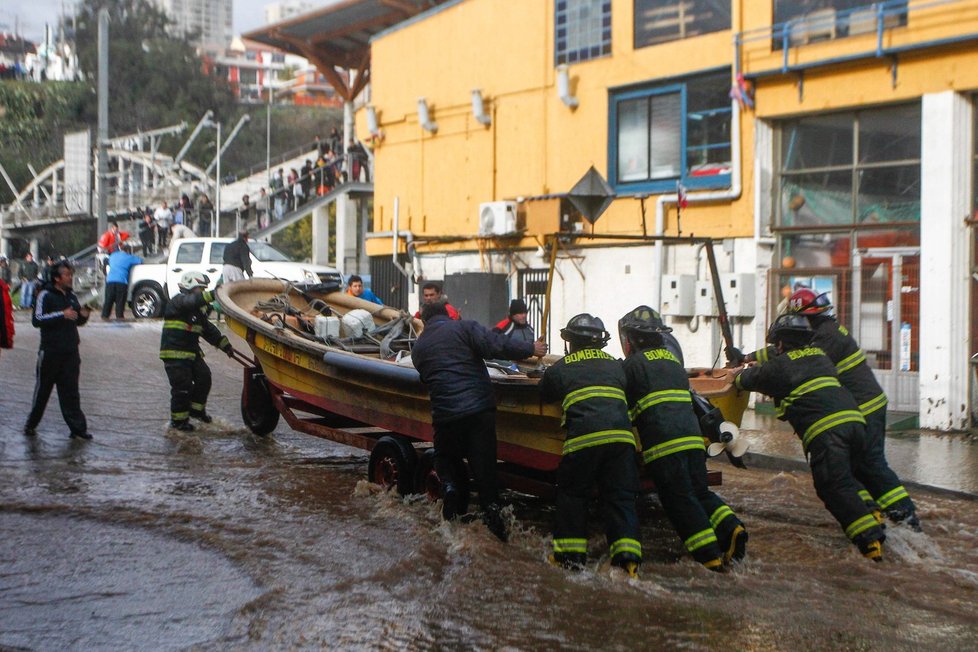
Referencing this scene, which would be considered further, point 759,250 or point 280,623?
point 759,250

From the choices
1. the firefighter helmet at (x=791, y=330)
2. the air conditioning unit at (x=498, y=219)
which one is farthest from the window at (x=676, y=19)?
the firefighter helmet at (x=791, y=330)

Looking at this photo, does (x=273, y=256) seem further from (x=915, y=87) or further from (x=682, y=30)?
(x=915, y=87)

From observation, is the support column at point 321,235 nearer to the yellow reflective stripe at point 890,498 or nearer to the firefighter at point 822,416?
the firefighter at point 822,416

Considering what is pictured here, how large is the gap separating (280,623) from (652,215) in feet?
39.1

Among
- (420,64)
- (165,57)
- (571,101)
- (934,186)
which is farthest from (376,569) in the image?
(165,57)

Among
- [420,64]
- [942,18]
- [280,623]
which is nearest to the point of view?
[280,623]

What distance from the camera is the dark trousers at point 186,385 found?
12.0m

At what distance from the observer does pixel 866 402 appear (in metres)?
8.52

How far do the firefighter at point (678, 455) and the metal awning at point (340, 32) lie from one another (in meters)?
20.4

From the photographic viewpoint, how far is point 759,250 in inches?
613

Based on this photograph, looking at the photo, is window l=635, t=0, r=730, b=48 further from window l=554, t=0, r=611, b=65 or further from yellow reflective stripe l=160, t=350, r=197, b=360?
yellow reflective stripe l=160, t=350, r=197, b=360

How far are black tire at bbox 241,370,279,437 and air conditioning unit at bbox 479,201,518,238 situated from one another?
7.28 m

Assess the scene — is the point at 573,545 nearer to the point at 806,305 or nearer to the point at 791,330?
the point at 791,330

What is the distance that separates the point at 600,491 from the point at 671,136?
10.8 meters
